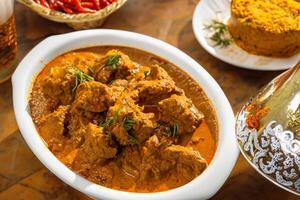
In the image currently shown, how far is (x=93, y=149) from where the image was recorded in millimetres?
2027

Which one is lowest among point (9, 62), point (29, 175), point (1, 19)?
point (29, 175)

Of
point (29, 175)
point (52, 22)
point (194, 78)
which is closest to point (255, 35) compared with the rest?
point (194, 78)

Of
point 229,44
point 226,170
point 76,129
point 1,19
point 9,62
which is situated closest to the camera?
point 226,170

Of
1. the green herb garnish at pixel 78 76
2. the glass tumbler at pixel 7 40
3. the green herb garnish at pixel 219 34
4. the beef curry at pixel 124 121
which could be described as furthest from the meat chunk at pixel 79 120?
the green herb garnish at pixel 219 34

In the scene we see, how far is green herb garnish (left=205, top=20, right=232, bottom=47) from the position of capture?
2.72 m

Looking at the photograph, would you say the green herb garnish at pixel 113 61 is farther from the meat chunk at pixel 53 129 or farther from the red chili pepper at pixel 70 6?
the red chili pepper at pixel 70 6

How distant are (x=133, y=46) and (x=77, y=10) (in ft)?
1.29

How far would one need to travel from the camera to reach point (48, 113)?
2211 millimetres

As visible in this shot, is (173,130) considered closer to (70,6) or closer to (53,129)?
(53,129)

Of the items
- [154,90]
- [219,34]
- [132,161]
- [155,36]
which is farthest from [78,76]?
[219,34]

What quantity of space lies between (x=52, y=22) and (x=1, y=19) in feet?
1.73

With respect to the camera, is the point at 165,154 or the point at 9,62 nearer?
the point at 165,154

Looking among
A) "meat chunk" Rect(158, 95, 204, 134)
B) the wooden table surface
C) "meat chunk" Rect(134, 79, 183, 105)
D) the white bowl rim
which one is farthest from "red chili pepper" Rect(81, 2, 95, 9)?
"meat chunk" Rect(158, 95, 204, 134)

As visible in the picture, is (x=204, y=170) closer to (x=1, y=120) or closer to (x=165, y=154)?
(x=165, y=154)
